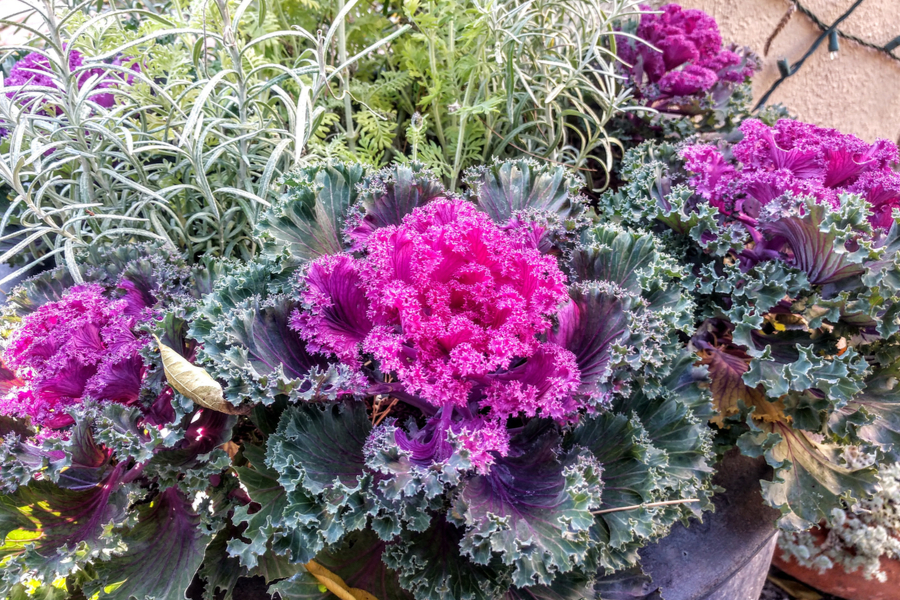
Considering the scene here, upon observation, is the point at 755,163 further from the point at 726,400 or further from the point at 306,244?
the point at 306,244

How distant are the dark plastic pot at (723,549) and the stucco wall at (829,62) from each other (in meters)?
2.36

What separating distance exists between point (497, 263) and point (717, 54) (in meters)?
1.82

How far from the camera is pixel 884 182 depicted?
4.87ft

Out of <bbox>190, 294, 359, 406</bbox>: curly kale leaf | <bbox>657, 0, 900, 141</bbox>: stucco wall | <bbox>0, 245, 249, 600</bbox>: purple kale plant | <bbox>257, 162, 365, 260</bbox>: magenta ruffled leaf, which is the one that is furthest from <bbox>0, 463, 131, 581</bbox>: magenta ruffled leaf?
<bbox>657, 0, 900, 141</bbox>: stucco wall

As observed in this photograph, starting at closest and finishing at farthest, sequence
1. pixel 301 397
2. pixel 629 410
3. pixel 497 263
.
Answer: pixel 301 397 < pixel 497 263 < pixel 629 410

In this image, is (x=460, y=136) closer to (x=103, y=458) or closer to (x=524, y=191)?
(x=524, y=191)

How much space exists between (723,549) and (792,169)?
101 cm

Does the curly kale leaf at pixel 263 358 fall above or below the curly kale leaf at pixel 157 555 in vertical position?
above

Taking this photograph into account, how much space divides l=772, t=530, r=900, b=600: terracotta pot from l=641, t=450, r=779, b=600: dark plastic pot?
91 cm

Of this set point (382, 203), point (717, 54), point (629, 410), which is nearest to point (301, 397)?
point (382, 203)

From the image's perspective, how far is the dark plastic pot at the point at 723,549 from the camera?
137cm

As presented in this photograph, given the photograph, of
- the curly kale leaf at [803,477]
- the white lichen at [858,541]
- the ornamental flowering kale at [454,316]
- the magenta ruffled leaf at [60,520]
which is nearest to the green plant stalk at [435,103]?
the ornamental flowering kale at [454,316]

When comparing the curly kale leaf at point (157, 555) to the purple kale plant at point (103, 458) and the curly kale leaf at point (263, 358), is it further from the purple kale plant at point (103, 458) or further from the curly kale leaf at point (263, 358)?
the curly kale leaf at point (263, 358)

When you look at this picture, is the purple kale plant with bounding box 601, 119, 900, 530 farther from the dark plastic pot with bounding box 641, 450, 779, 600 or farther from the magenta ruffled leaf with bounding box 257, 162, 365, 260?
the magenta ruffled leaf with bounding box 257, 162, 365, 260
